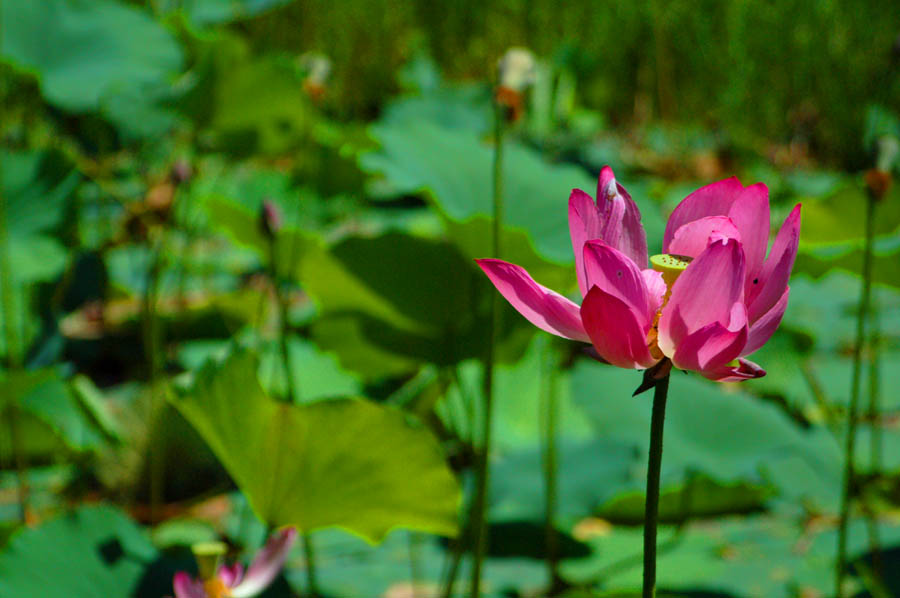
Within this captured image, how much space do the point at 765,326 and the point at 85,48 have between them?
1209 millimetres

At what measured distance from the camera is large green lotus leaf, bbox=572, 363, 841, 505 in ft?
2.93

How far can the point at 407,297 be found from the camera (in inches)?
31.9

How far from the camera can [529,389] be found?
3.94 ft

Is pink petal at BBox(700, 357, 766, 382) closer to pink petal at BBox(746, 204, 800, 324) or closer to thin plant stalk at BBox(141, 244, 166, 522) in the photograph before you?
pink petal at BBox(746, 204, 800, 324)

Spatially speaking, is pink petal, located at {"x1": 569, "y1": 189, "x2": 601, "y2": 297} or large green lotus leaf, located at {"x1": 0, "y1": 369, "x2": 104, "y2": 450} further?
large green lotus leaf, located at {"x1": 0, "y1": 369, "x2": 104, "y2": 450}

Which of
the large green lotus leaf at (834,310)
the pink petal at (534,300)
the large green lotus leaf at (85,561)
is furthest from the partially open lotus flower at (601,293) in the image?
the large green lotus leaf at (834,310)

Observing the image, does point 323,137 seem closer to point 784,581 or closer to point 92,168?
point 92,168

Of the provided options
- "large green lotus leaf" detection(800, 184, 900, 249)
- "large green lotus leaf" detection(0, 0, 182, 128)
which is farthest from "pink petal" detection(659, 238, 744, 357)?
"large green lotus leaf" detection(0, 0, 182, 128)

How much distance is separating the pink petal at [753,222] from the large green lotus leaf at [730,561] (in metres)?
0.55

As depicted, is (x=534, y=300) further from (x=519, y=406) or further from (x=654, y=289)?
(x=519, y=406)

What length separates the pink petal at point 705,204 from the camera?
1.07ft

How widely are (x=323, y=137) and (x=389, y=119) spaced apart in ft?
0.84

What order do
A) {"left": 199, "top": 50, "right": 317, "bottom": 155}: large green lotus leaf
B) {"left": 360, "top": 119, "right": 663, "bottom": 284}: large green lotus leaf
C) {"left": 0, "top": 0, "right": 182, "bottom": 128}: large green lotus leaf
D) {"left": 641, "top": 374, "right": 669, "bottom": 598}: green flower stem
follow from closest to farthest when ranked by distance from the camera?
{"left": 641, "top": 374, "right": 669, "bottom": 598}: green flower stem
{"left": 360, "top": 119, "right": 663, "bottom": 284}: large green lotus leaf
{"left": 0, "top": 0, "right": 182, "bottom": 128}: large green lotus leaf
{"left": 199, "top": 50, "right": 317, "bottom": 155}: large green lotus leaf

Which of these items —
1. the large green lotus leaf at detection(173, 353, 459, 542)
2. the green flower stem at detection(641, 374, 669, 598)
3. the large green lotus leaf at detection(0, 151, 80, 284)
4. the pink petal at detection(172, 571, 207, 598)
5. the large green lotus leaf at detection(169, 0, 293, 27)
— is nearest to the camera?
the green flower stem at detection(641, 374, 669, 598)
